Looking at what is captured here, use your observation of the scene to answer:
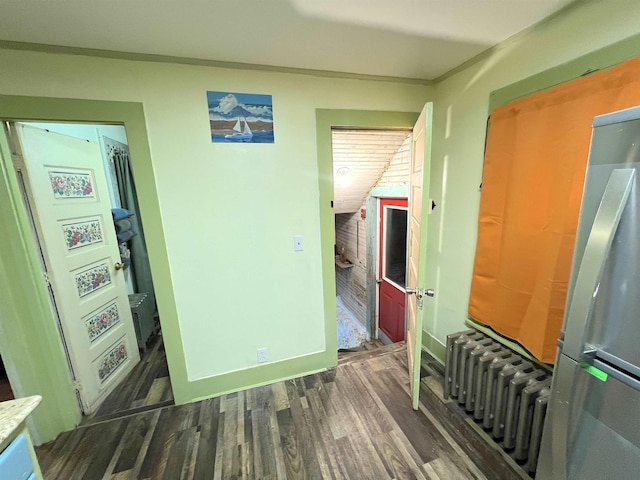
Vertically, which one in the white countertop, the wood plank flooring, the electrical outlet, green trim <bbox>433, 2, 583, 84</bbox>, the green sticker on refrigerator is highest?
green trim <bbox>433, 2, 583, 84</bbox>

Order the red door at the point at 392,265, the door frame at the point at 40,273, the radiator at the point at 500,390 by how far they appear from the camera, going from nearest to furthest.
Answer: the radiator at the point at 500,390, the door frame at the point at 40,273, the red door at the point at 392,265

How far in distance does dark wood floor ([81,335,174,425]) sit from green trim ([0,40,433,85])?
7.54ft

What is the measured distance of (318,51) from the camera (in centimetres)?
145

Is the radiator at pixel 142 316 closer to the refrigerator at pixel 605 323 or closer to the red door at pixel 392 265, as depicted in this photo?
the red door at pixel 392 265

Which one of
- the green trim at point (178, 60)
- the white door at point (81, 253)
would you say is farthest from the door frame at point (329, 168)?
the white door at point (81, 253)

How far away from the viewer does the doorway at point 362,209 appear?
2613 millimetres

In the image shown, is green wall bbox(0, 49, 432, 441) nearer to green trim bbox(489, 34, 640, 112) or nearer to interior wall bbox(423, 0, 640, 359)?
interior wall bbox(423, 0, 640, 359)

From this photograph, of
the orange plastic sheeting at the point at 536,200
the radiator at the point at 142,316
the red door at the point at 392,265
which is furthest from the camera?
the red door at the point at 392,265

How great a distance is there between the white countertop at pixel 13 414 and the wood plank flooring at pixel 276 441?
0.89 metres

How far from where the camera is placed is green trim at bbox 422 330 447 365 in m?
2.13

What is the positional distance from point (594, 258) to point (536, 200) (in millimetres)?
752

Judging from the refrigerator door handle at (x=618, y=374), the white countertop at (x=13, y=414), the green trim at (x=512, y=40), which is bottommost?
the white countertop at (x=13, y=414)

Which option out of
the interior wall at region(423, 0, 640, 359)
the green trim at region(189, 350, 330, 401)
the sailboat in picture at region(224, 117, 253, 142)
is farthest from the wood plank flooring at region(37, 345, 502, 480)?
the sailboat in picture at region(224, 117, 253, 142)

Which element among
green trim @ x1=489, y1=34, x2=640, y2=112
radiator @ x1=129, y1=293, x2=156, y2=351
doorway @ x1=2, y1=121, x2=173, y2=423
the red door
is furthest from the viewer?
the red door
